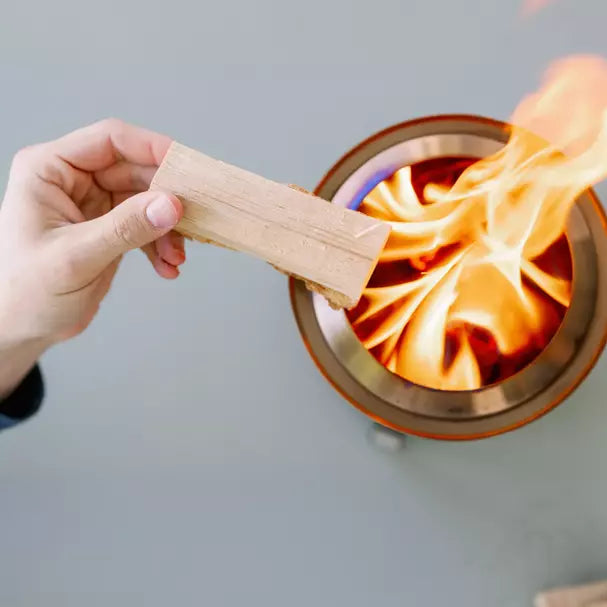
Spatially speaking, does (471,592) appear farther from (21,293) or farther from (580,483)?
(21,293)

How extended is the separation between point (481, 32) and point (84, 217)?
→ 63 centimetres

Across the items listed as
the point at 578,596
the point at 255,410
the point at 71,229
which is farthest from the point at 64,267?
the point at 578,596

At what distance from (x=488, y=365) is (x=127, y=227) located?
425 millimetres

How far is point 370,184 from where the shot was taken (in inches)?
30.4

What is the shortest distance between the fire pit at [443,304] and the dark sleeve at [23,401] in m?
0.38

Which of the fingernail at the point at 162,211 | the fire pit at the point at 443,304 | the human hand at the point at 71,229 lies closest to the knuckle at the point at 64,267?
the human hand at the point at 71,229

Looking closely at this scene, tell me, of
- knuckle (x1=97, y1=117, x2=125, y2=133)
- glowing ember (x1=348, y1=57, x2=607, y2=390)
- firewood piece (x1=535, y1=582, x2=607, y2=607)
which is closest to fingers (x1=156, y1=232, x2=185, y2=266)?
knuckle (x1=97, y1=117, x2=125, y2=133)

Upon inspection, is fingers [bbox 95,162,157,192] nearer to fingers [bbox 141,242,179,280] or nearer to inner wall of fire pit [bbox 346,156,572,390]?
fingers [bbox 141,242,179,280]

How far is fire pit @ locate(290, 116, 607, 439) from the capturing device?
0.76 metres

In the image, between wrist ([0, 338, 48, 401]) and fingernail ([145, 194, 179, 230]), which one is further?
wrist ([0, 338, 48, 401])

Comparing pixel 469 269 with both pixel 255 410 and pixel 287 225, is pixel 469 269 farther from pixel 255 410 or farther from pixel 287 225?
pixel 255 410

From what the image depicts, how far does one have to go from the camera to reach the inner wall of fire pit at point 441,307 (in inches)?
30.0

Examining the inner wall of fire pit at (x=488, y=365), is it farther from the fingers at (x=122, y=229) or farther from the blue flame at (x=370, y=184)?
the fingers at (x=122, y=229)

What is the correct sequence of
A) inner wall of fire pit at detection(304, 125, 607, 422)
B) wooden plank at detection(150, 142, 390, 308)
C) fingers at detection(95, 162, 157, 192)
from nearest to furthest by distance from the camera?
1. wooden plank at detection(150, 142, 390, 308)
2. inner wall of fire pit at detection(304, 125, 607, 422)
3. fingers at detection(95, 162, 157, 192)
